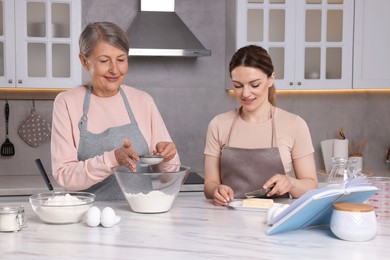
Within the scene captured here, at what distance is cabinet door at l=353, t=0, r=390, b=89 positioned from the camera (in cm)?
449

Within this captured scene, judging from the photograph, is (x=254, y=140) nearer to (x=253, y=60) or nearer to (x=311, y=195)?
(x=253, y=60)

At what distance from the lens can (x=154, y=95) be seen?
15.3 feet

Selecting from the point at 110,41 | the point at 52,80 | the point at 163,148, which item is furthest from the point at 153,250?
the point at 52,80

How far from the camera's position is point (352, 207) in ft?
6.17

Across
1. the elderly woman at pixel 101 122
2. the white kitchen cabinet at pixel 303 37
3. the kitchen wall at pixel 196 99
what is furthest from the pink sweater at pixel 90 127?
the kitchen wall at pixel 196 99

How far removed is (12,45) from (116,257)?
275 cm

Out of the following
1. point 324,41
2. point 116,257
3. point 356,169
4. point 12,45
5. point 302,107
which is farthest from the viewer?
point 302,107

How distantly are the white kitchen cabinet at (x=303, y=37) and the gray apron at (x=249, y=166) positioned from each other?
5.80 feet

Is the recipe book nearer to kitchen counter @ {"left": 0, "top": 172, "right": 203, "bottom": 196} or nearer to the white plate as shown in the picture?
the white plate

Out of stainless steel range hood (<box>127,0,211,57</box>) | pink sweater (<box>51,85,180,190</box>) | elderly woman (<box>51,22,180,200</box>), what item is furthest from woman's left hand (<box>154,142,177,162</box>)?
stainless steel range hood (<box>127,0,211,57</box>)

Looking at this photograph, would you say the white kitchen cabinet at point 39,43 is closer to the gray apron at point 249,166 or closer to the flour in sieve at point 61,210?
the gray apron at point 249,166

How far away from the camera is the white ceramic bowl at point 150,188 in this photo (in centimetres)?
218

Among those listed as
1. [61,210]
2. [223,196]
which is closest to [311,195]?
[223,196]

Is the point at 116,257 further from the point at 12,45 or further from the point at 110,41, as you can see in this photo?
the point at 12,45
